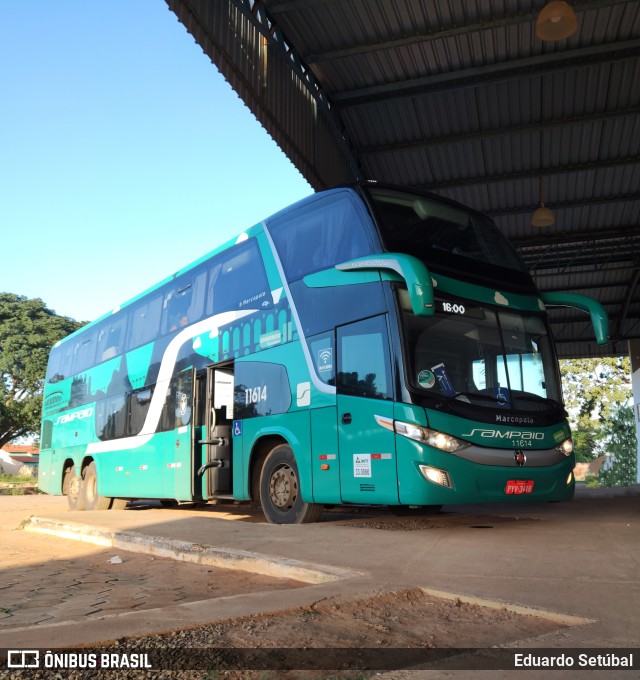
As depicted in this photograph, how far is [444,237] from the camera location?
26.6ft

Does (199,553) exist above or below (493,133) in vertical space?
below

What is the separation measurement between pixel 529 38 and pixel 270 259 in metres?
6.29

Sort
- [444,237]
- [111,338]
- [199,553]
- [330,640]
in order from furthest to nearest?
[111,338] → [444,237] → [199,553] → [330,640]

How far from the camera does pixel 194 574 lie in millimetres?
5781

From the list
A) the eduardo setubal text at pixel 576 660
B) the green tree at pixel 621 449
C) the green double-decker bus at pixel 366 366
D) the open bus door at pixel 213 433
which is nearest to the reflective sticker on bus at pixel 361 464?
the green double-decker bus at pixel 366 366

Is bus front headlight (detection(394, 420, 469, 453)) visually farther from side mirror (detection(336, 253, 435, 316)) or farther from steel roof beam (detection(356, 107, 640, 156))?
steel roof beam (detection(356, 107, 640, 156))

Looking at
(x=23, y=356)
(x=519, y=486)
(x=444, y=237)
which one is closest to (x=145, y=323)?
(x=444, y=237)

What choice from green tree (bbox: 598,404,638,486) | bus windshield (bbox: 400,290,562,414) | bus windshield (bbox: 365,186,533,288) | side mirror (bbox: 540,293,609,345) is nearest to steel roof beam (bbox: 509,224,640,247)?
side mirror (bbox: 540,293,609,345)

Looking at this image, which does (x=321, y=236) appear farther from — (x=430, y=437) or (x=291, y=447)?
(x=430, y=437)

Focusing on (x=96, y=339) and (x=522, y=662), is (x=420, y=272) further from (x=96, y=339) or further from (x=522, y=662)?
(x=96, y=339)

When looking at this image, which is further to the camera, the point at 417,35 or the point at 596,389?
the point at 596,389

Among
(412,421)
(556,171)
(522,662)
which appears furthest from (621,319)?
(522,662)

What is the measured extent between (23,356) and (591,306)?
31751 millimetres

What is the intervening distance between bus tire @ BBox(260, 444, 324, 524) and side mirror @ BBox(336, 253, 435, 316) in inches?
109
